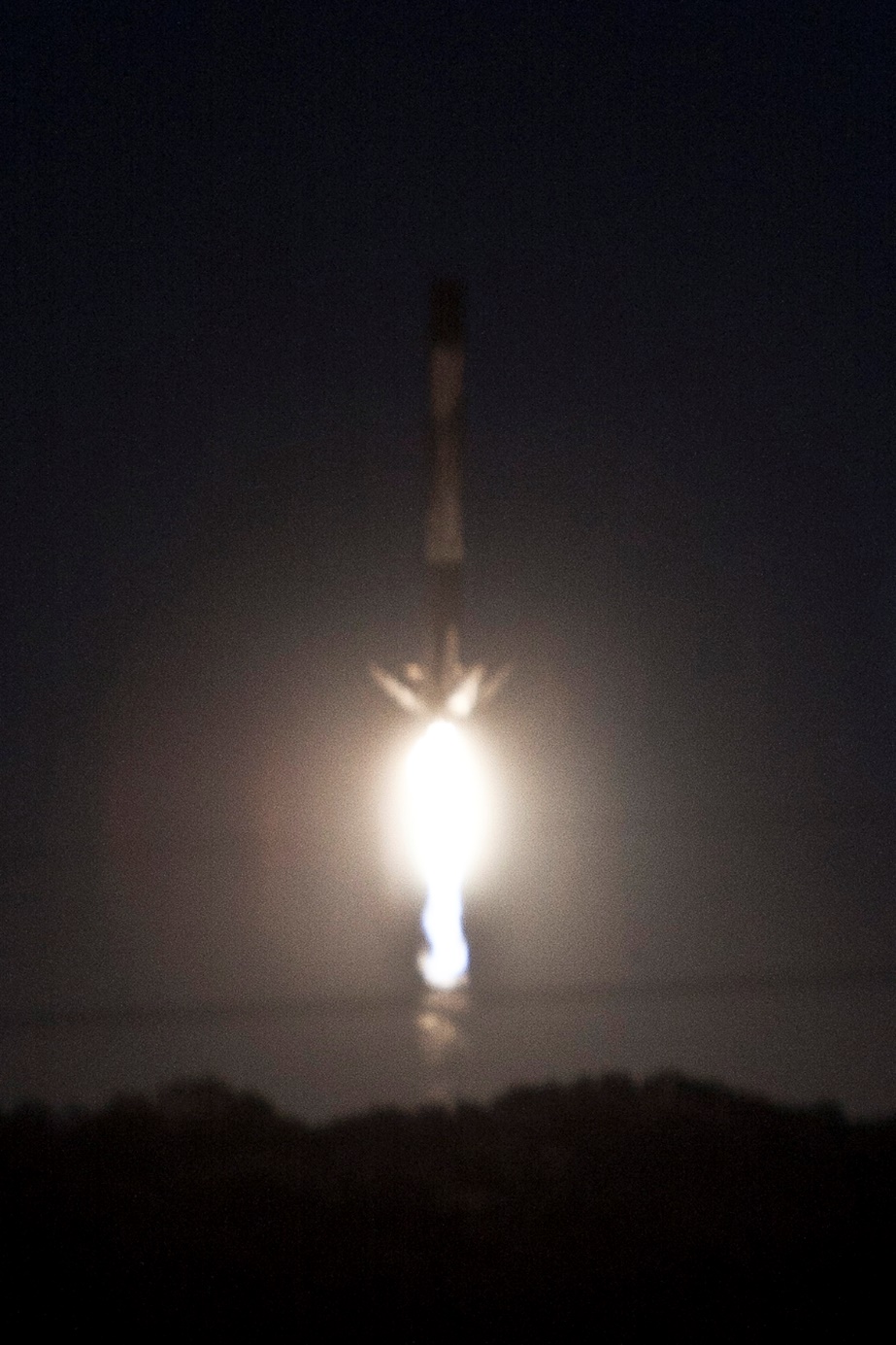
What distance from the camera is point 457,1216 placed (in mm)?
13523

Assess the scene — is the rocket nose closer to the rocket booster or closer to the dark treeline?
the rocket booster

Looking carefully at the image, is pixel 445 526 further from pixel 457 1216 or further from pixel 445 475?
pixel 457 1216

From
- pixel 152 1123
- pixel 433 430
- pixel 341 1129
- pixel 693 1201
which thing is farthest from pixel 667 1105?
pixel 433 430

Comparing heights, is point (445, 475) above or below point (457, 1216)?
above

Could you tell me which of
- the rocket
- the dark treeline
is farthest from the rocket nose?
the dark treeline

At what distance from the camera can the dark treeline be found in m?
11.2

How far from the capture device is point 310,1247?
1246 cm

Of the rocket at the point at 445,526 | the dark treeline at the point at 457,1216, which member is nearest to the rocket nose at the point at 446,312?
the rocket at the point at 445,526

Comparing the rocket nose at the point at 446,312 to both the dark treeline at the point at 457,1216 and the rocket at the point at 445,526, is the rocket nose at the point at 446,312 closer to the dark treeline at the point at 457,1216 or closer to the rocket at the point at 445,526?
the rocket at the point at 445,526

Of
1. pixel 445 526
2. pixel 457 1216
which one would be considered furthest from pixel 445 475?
pixel 457 1216

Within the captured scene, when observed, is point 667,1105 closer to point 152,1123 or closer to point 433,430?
point 152,1123

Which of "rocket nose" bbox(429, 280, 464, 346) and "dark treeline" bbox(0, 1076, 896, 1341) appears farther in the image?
"rocket nose" bbox(429, 280, 464, 346)

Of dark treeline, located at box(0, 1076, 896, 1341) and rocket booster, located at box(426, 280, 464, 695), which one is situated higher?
rocket booster, located at box(426, 280, 464, 695)

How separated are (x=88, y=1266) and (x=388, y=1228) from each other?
3327mm
